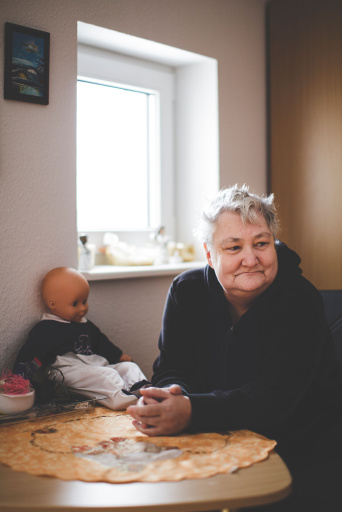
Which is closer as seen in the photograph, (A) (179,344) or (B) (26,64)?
(A) (179,344)

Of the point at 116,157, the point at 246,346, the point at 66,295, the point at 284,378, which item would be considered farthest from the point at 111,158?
the point at 284,378

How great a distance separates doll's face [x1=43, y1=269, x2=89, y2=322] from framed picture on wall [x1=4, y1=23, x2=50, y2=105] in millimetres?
584

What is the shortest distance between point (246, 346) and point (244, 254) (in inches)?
9.7

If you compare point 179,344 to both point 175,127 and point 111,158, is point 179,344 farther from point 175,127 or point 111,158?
point 175,127

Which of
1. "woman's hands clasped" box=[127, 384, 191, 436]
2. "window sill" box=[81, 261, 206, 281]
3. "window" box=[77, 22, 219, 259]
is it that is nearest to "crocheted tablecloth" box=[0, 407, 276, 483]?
"woman's hands clasped" box=[127, 384, 191, 436]

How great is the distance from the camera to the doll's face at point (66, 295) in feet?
5.57

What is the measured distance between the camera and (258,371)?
140cm

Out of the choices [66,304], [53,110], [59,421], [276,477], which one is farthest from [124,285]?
[276,477]

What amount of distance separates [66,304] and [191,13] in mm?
1383

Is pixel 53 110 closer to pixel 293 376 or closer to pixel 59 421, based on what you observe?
pixel 59 421

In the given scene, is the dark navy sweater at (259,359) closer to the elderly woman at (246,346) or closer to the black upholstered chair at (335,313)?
the elderly woman at (246,346)

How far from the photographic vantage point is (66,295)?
1.70 metres

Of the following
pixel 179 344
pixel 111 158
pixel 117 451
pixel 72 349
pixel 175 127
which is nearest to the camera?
pixel 117 451

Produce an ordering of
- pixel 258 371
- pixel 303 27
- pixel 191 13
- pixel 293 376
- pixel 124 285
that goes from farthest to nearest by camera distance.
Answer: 1. pixel 303 27
2. pixel 191 13
3. pixel 124 285
4. pixel 258 371
5. pixel 293 376
